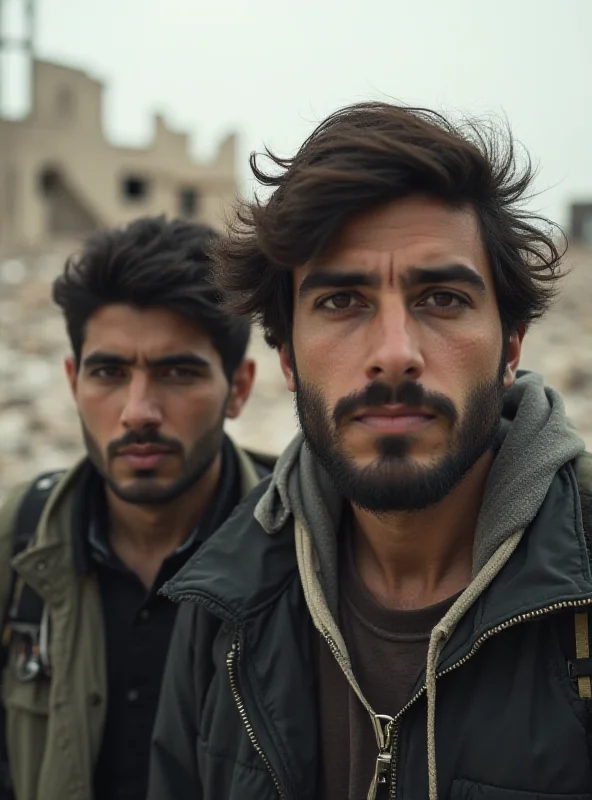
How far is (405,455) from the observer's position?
2.14 metres

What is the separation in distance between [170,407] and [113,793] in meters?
1.30

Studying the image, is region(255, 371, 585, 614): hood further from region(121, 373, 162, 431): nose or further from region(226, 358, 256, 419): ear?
region(226, 358, 256, 419): ear

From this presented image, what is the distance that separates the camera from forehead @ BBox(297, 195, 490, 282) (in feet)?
7.18

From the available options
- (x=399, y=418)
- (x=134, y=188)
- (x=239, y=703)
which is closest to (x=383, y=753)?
(x=239, y=703)

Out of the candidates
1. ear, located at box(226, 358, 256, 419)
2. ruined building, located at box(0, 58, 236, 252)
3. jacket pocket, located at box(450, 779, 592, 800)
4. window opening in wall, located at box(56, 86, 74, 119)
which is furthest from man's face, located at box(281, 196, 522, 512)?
window opening in wall, located at box(56, 86, 74, 119)

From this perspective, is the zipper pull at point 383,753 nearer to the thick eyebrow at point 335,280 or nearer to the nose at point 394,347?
the nose at point 394,347

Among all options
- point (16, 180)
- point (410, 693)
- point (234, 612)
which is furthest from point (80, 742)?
point (16, 180)

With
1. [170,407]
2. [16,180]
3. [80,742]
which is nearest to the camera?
[80,742]

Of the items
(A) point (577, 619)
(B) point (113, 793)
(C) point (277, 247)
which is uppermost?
(C) point (277, 247)

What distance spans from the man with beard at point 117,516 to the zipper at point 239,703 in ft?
A: 2.96

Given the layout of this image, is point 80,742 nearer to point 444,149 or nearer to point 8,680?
point 8,680

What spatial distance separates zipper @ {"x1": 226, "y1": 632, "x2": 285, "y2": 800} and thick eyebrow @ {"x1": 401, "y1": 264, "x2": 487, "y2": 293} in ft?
3.21

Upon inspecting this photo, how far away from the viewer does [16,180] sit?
86.6 feet

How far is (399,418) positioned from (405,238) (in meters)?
0.43
